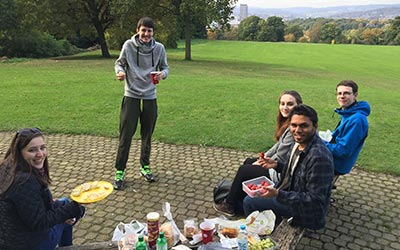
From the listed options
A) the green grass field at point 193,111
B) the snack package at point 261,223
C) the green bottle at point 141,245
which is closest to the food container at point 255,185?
the snack package at point 261,223

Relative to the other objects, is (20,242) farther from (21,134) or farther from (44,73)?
(44,73)

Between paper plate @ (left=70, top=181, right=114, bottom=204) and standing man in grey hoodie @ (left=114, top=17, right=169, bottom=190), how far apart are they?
2.29 m

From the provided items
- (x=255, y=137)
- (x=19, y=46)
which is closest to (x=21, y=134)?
(x=255, y=137)

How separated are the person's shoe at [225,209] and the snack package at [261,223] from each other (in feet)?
3.95

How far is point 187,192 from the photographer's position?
6.04m

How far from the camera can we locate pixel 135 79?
19.2ft

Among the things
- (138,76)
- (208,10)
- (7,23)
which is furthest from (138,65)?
(7,23)

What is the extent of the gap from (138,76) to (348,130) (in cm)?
326

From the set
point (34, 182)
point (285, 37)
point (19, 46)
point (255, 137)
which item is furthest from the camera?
point (285, 37)

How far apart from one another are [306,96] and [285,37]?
91108 millimetres

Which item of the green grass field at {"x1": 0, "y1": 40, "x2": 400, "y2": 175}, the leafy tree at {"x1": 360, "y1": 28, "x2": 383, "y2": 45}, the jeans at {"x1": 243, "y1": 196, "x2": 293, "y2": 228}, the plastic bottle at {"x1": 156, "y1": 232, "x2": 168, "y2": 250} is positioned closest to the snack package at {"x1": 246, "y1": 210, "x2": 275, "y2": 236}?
the jeans at {"x1": 243, "y1": 196, "x2": 293, "y2": 228}

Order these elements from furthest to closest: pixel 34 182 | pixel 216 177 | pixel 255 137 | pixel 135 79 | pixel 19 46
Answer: pixel 19 46, pixel 255 137, pixel 216 177, pixel 135 79, pixel 34 182

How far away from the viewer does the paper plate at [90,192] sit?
348 cm

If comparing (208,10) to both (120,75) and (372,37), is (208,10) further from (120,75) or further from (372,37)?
(372,37)
